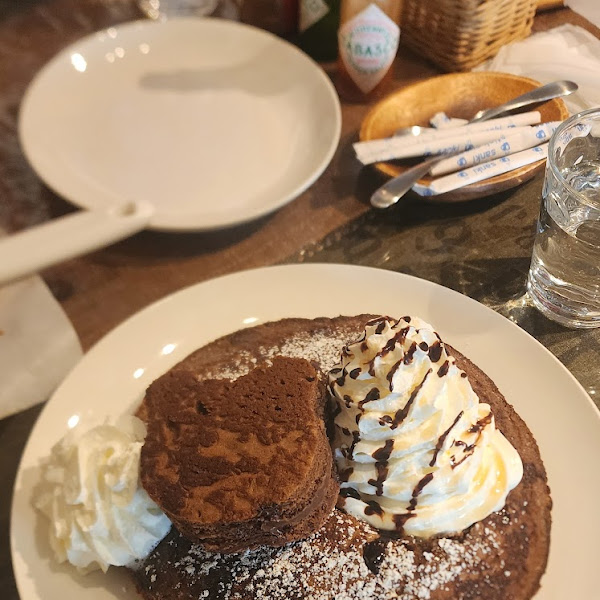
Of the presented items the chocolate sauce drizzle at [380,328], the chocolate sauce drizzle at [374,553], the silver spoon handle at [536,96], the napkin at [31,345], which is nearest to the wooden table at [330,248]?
the napkin at [31,345]

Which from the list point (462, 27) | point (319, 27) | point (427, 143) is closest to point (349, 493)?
point (427, 143)

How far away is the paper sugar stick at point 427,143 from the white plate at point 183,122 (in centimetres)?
9

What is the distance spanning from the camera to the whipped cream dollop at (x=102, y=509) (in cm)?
90

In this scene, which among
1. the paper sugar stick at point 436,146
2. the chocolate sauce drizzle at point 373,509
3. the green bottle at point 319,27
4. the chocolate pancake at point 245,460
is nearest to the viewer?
the chocolate pancake at point 245,460

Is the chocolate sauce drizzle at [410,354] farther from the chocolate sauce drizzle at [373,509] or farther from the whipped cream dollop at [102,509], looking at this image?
the whipped cream dollop at [102,509]

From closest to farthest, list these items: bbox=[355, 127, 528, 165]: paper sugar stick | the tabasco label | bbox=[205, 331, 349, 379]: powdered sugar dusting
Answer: bbox=[205, 331, 349, 379]: powdered sugar dusting < bbox=[355, 127, 528, 165]: paper sugar stick < the tabasco label

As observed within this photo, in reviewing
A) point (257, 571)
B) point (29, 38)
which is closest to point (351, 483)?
point (257, 571)

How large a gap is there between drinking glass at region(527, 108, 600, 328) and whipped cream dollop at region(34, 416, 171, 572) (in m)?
0.82

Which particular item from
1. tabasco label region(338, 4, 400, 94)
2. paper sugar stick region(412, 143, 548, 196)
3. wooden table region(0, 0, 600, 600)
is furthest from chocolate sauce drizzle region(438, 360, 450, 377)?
tabasco label region(338, 4, 400, 94)

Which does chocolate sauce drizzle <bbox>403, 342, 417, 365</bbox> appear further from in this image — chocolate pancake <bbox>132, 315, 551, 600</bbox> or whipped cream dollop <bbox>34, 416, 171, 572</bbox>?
whipped cream dollop <bbox>34, 416, 171, 572</bbox>

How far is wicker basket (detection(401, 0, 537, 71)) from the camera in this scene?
1.62m

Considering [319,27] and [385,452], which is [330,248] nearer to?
[385,452]

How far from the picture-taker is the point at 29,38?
196 cm

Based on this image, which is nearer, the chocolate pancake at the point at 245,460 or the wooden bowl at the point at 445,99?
the chocolate pancake at the point at 245,460
